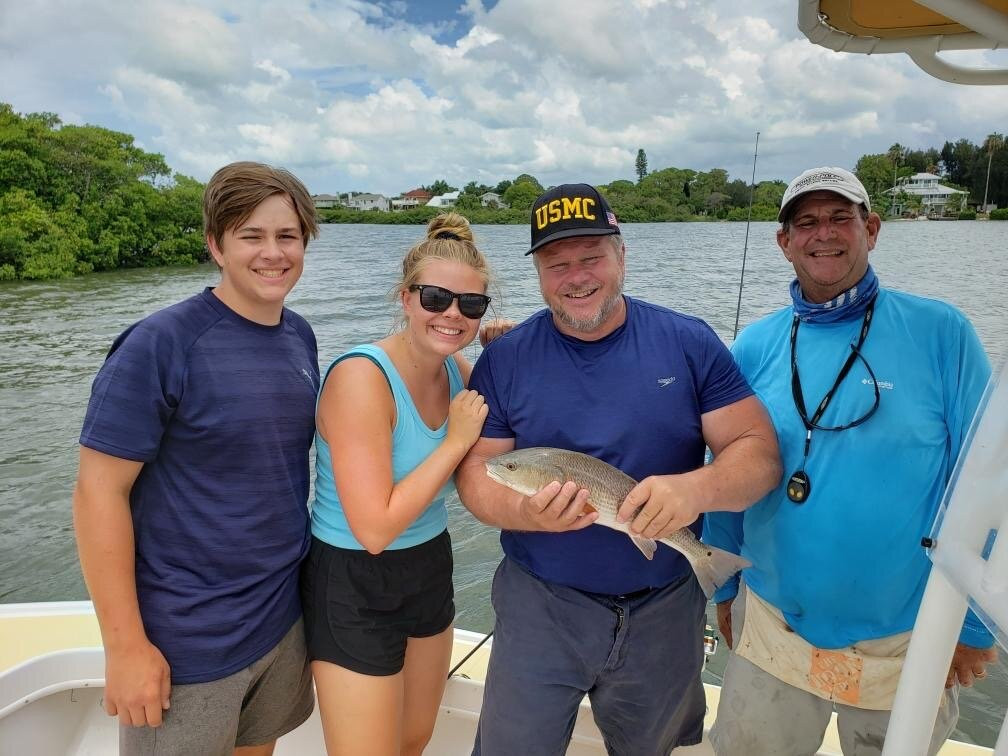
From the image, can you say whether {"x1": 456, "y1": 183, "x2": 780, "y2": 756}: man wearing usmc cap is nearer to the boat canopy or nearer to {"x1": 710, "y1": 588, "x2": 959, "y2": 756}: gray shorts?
{"x1": 710, "y1": 588, "x2": 959, "y2": 756}: gray shorts

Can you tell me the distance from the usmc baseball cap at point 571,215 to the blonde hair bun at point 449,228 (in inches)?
14.2

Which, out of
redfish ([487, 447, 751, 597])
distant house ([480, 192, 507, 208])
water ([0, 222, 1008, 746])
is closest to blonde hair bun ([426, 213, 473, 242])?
water ([0, 222, 1008, 746])

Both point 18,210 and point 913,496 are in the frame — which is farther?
point 18,210

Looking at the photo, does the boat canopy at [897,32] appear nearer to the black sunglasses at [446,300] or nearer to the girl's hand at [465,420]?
the black sunglasses at [446,300]

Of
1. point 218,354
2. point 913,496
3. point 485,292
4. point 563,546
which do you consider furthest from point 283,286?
point 913,496

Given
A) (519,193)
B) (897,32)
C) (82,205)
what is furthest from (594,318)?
(519,193)

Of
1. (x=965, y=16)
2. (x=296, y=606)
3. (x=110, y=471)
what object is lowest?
(x=296, y=606)

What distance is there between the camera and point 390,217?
11769cm

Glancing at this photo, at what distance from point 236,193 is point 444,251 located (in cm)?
86

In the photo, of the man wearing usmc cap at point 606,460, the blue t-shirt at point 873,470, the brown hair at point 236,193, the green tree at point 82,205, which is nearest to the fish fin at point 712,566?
the man wearing usmc cap at point 606,460

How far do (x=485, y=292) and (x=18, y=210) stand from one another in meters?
50.7

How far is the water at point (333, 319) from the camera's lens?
311 inches

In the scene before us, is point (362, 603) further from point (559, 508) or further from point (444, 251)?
point (444, 251)

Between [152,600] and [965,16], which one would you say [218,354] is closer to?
[152,600]
